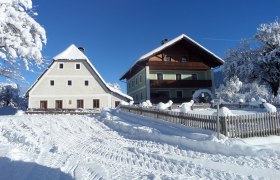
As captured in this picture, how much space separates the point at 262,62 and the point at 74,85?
25142 millimetres

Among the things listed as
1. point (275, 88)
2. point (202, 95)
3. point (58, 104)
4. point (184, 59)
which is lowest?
point (58, 104)

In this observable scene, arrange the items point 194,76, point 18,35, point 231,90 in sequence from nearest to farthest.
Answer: point 18,35, point 231,90, point 194,76

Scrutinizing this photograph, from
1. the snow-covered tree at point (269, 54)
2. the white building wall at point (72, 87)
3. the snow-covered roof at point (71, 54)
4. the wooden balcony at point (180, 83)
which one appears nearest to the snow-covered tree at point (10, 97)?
the white building wall at point (72, 87)

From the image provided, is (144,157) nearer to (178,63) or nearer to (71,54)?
(178,63)

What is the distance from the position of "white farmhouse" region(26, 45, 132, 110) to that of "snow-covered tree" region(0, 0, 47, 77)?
30.6 m

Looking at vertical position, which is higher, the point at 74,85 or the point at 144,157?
the point at 74,85

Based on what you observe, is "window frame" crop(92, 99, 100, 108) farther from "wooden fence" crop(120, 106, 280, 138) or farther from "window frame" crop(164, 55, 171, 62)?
"wooden fence" crop(120, 106, 280, 138)

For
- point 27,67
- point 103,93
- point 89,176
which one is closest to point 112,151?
point 89,176

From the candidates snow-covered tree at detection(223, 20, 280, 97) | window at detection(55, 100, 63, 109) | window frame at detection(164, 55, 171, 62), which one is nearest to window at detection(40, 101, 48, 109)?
window at detection(55, 100, 63, 109)

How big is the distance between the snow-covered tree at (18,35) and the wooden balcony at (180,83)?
30492 millimetres

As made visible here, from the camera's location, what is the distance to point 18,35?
26.7 feet

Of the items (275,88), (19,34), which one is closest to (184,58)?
(275,88)

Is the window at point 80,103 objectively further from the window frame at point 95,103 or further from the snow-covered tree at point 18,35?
the snow-covered tree at point 18,35

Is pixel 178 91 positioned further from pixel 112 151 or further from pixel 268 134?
pixel 112 151
